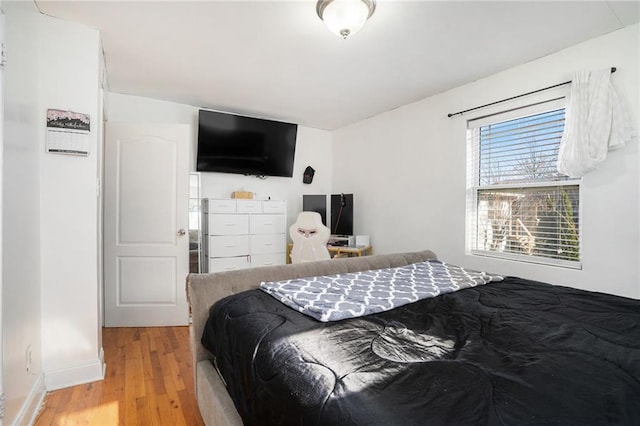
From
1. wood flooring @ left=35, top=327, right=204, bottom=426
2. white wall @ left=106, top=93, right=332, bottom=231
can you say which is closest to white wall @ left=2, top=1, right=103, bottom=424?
wood flooring @ left=35, top=327, right=204, bottom=426

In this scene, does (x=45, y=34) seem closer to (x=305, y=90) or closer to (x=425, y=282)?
(x=305, y=90)

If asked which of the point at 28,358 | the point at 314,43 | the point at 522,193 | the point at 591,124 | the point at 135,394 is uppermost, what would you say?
the point at 314,43

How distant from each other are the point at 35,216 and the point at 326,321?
1919 mm

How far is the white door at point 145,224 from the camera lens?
3035mm

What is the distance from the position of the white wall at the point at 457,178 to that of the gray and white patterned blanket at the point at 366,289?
110cm

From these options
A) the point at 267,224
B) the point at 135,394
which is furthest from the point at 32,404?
the point at 267,224

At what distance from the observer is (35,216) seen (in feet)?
6.20

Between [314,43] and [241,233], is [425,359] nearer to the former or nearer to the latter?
[314,43]

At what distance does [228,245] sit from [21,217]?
218 cm

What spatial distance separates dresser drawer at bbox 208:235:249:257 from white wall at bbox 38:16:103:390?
1.52 meters

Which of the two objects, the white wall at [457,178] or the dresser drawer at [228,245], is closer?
the white wall at [457,178]

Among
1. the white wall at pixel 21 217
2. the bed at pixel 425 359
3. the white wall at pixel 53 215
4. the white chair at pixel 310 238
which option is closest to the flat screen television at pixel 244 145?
the white chair at pixel 310 238

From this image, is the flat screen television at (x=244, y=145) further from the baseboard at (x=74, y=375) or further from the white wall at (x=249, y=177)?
the baseboard at (x=74, y=375)

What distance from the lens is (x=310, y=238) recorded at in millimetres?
3240
